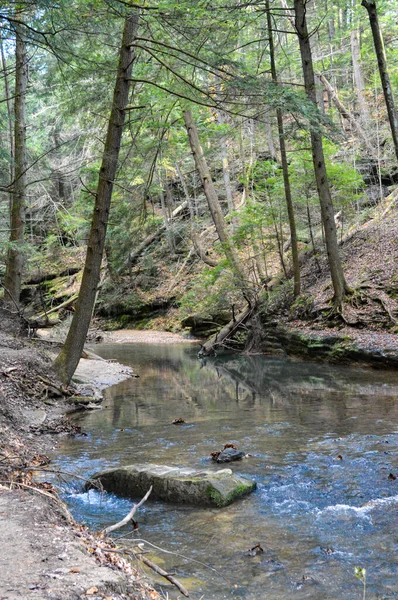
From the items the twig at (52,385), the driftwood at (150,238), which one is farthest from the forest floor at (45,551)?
the driftwood at (150,238)

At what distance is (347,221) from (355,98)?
38.7 feet

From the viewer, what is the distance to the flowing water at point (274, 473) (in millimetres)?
4008

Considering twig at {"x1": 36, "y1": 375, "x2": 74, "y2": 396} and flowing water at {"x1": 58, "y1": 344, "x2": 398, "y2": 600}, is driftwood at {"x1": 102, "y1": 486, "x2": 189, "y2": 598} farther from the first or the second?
twig at {"x1": 36, "y1": 375, "x2": 74, "y2": 396}

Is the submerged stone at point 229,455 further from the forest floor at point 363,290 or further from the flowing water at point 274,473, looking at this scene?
the forest floor at point 363,290

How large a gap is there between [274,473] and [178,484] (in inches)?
52.7

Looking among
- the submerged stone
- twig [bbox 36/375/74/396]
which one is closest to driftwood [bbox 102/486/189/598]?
the submerged stone

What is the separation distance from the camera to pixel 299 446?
733 centimetres

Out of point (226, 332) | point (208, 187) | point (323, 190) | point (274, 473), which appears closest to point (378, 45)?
point (323, 190)

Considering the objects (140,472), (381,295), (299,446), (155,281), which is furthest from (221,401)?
(155,281)

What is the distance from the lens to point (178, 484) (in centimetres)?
557

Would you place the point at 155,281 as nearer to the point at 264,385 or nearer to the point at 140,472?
the point at 264,385

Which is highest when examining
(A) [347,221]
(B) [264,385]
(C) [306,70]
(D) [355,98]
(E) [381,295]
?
(D) [355,98]

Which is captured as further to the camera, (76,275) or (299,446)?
(76,275)

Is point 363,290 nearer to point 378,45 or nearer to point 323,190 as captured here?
point 323,190
